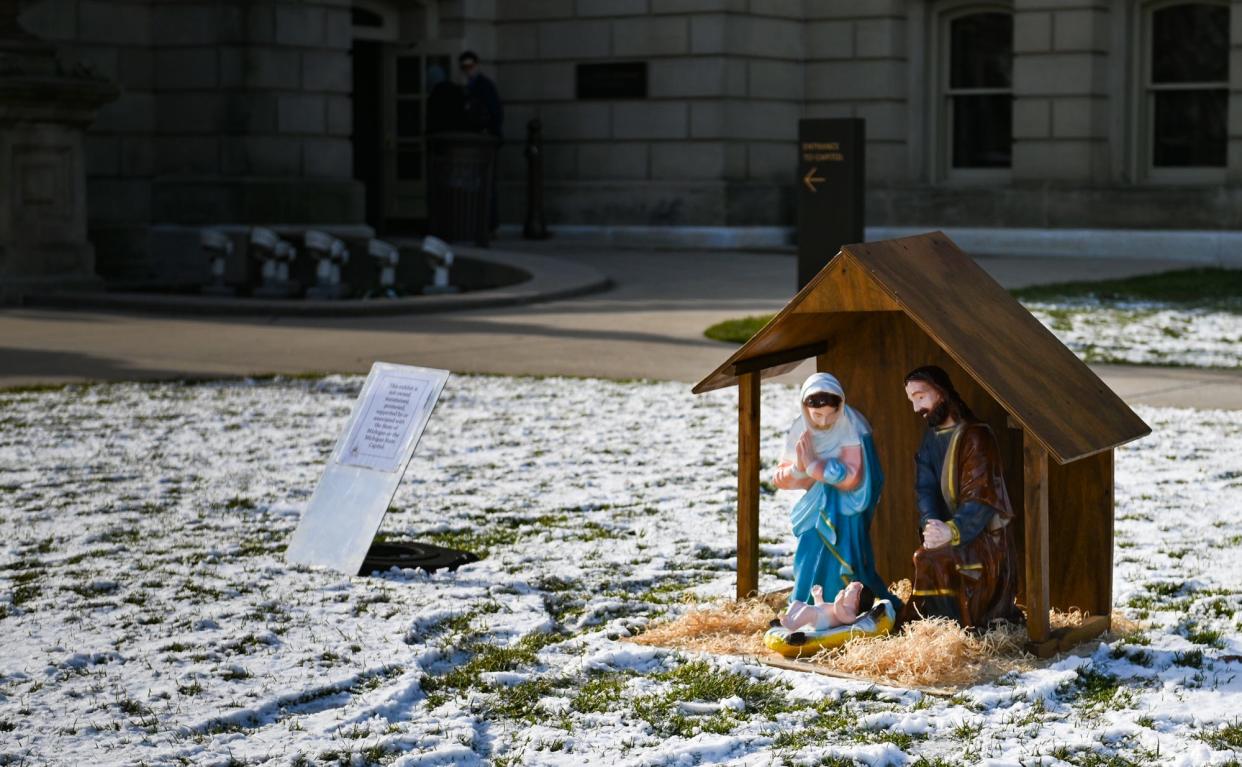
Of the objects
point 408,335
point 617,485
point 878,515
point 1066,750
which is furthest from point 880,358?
point 408,335

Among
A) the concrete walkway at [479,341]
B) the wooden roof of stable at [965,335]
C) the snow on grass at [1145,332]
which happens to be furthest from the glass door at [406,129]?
the wooden roof of stable at [965,335]

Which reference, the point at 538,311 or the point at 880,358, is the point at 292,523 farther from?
the point at 538,311

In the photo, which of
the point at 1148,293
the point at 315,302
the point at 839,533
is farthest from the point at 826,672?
the point at 1148,293

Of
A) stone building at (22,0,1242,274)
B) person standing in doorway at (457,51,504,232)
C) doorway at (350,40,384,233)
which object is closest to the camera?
stone building at (22,0,1242,274)

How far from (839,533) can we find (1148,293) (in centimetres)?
1275

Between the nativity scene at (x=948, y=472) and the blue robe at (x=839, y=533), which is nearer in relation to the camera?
the nativity scene at (x=948, y=472)

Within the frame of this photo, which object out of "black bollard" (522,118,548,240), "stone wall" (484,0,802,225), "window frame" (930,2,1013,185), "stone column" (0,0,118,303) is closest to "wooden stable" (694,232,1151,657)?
"stone column" (0,0,118,303)

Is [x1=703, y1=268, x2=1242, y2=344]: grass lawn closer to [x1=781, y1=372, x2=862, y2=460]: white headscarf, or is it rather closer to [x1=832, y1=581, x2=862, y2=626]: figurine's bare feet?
[x1=781, y1=372, x2=862, y2=460]: white headscarf

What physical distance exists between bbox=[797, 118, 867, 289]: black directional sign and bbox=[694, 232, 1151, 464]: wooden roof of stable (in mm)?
9165

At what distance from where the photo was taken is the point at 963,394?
19.6 feet

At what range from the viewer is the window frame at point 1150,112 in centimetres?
2342

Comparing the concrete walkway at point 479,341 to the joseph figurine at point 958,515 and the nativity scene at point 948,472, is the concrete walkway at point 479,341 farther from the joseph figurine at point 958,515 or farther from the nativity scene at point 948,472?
the joseph figurine at point 958,515

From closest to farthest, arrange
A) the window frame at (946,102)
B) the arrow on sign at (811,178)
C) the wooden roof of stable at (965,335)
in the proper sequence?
the wooden roof of stable at (965,335)
the arrow on sign at (811,178)
the window frame at (946,102)

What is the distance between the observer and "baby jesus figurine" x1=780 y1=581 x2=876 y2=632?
5637mm
